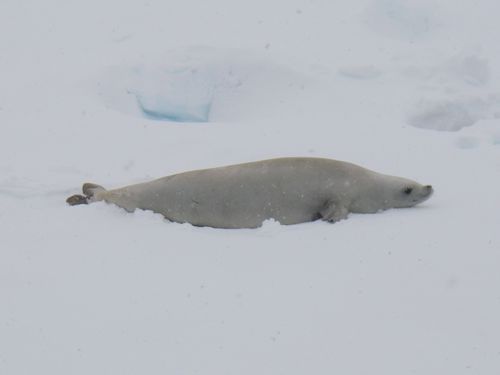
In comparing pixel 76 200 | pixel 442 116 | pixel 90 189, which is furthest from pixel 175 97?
pixel 76 200

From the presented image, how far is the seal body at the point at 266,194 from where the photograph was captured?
4391 mm

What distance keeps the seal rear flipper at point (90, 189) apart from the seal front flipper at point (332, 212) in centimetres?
134

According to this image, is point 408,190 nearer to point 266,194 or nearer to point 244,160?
point 266,194

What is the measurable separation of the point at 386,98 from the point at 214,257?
11.5ft

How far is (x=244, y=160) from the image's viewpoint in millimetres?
5254

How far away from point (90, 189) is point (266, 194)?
42.9 inches

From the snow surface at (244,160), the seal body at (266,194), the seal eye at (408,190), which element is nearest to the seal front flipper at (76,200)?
the seal body at (266,194)

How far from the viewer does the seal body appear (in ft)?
14.4

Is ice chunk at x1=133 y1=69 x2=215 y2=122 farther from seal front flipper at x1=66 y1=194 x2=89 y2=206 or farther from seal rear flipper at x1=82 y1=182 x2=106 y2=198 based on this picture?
seal front flipper at x1=66 y1=194 x2=89 y2=206

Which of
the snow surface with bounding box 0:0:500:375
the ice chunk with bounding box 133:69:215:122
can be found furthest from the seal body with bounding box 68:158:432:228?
the ice chunk with bounding box 133:69:215:122

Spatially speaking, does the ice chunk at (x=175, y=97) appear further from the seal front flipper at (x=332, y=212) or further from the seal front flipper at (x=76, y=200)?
the seal front flipper at (x=332, y=212)

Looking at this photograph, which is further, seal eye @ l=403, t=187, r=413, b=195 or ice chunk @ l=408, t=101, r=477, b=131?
ice chunk @ l=408, t=101, r=477, b=131

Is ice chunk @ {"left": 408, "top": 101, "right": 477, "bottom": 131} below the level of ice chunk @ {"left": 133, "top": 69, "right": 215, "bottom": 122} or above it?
above

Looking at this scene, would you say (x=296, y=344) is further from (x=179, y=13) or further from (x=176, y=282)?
(x=179, y=13)
